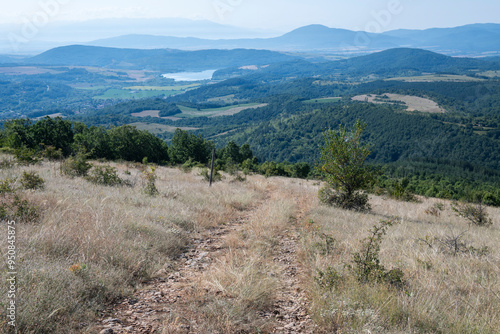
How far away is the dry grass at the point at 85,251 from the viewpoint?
10.7 feet

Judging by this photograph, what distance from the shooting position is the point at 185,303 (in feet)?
12.8

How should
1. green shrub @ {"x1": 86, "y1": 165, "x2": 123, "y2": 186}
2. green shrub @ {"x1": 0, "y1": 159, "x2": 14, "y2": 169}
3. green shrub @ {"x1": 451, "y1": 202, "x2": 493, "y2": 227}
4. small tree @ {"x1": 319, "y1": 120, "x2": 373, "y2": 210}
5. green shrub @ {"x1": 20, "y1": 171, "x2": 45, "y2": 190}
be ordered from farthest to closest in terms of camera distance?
small tree @ {"x1": 319, "y1": 120, "x2": 373, "y2": 210} → green shrub @ {"x1": 451, "y1": 202, "x2": 493, "y2": 227} → green shrub @ {"x1": 86, "y1": 165, "x2": 123, "y2": 186} → green shrub @ {"x1": 0, "y1": 159, "x2": 14, "y2": 169} → green shrub @ {"x1": 20, "y1": 171, "x2": 45, "y2": 190}

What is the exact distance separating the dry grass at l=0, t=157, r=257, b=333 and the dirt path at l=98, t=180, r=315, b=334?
0.85 feet

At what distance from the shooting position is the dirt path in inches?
133

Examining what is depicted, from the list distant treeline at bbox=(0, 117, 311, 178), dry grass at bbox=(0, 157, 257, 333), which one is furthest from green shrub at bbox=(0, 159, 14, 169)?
distant treeline at bbox=(0, 117, 311, 178)

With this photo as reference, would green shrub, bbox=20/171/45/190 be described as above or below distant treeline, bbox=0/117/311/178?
above

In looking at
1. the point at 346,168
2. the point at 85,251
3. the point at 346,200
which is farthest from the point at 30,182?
the point at 346,200

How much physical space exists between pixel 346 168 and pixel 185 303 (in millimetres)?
10032

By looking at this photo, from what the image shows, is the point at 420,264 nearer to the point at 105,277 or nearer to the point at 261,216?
the point at 261,216

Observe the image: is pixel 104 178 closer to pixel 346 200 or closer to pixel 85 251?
pixel 85 251

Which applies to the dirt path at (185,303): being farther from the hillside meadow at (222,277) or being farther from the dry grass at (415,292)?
the dry grass at (415,292)

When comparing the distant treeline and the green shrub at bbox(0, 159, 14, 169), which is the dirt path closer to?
the green shrub at bbox(0, 159, 14, 169)

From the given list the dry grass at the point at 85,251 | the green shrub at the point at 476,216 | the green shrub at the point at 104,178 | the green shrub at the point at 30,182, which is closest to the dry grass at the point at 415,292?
the dry grass at the point at 85,251

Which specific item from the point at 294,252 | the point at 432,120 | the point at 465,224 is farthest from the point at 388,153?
the point at 294,252
